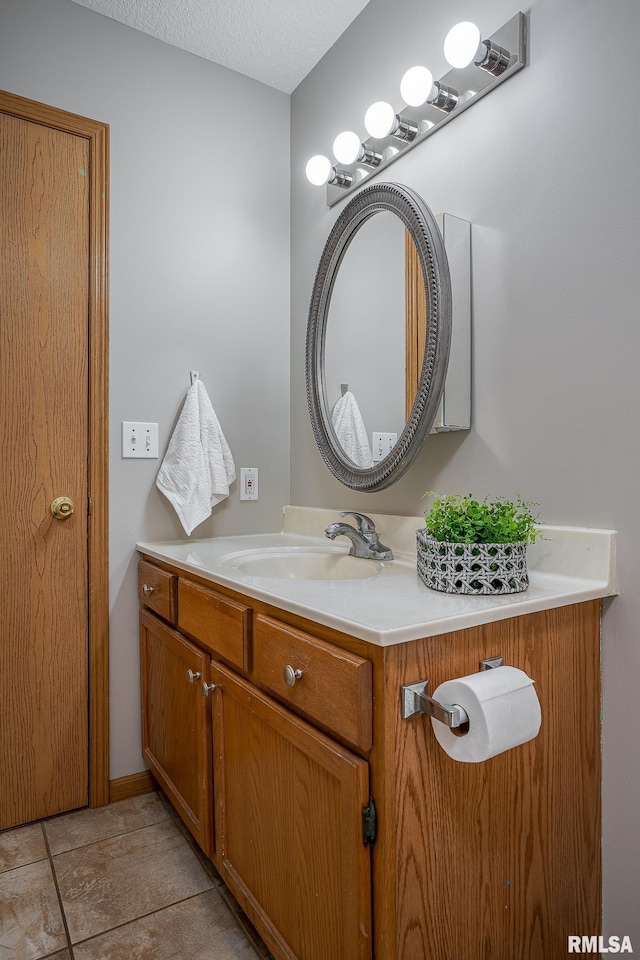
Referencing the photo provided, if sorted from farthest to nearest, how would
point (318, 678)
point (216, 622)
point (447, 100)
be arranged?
point (447, 100), point (216, 622), point (318, 678)

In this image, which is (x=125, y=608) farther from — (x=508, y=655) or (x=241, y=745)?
(x=508, y=655)

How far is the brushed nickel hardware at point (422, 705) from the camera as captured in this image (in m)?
0.79

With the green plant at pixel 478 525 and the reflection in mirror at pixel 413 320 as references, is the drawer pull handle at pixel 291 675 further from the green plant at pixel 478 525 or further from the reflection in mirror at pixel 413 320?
the reflection in mirror at pixel 413 320

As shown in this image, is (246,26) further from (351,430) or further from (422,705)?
(422,705)

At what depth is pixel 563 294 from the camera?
46.1 inches

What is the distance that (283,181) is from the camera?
213cm

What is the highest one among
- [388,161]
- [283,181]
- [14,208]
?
[283,181]

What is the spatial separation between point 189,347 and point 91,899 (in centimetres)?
155

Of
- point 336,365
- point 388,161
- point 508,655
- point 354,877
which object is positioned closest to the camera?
point 354,877

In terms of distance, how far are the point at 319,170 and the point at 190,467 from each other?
1.03m

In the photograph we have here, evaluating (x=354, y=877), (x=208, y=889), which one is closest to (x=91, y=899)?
(x=208, y=889)

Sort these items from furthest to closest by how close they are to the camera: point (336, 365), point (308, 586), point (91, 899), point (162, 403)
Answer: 1. point (162, 403)
2. point (336, 365)
3. point (91, 899)
4. point (308, 586)

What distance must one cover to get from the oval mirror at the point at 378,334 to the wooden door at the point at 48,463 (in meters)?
0.69

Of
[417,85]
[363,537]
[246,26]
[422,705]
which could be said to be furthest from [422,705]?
[246,26]
